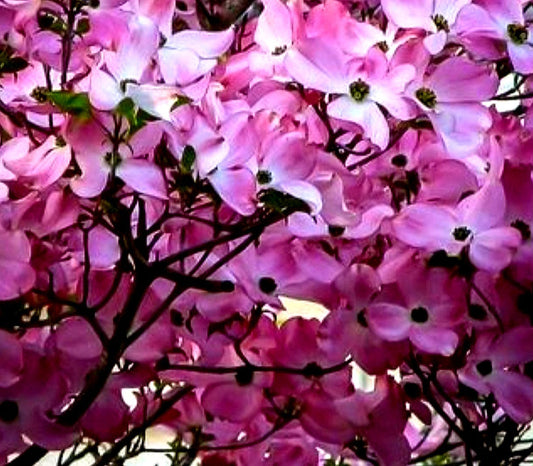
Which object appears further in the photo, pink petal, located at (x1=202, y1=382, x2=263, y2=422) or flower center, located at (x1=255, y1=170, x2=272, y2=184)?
pink petal, located at (x1=202, y1=382, x2=263, y2=422)

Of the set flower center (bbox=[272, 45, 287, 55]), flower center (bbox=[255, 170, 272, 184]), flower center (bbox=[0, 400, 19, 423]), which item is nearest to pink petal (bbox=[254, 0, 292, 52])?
flower center (bbox=[272, 45, 287, 55])

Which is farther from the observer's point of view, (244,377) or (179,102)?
(244,377)

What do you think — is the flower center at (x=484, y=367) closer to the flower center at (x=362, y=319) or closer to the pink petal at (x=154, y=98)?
the flower center at (x=362, y=319)

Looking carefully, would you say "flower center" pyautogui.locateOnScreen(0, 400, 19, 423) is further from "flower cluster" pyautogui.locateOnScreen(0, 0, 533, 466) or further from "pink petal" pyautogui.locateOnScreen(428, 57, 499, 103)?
"pink petal" pyautogui.locateOnScreen(428, 57, 499, 103)

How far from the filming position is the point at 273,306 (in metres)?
0.64

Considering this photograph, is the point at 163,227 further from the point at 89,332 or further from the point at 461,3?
the point at 461,3

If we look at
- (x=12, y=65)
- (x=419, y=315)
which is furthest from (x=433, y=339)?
(x=12, y=65)

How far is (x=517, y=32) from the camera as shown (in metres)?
0.63

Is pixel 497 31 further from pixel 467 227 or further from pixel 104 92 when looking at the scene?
pixel 104 92

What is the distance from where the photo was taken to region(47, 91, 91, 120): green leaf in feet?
1.73

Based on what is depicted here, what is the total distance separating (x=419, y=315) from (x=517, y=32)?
0.49 ft

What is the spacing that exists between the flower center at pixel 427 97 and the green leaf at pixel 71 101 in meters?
0.16

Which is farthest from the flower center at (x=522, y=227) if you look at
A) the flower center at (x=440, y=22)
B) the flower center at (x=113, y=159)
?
the flower center at (x=113, y=159)

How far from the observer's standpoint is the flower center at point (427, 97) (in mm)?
595
